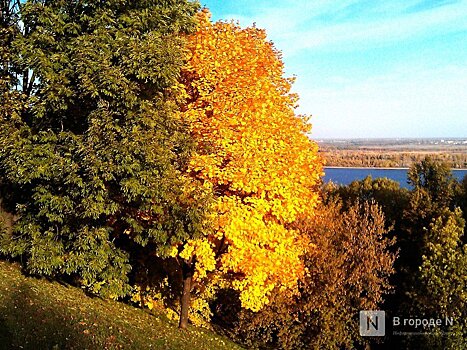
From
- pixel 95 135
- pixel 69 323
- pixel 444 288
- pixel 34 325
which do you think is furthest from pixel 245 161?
pixel 444 288

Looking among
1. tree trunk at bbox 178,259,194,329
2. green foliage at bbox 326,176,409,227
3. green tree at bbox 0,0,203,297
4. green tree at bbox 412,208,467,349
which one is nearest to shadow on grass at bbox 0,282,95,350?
green tree at bbox 0,0,203,297

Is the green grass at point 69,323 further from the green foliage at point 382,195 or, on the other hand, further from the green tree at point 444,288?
the green foliage at point 382,195

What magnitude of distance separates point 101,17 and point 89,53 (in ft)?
6.67

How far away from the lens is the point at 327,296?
20.1 metres

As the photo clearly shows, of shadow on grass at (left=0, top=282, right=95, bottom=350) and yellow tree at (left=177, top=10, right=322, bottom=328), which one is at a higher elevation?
yellow tree at (left=177, top=10, right=322, bottom=328)

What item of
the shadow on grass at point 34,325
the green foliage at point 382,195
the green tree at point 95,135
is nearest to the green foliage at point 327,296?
the green foliage at point 382,195

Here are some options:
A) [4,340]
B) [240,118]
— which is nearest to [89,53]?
[240,118]

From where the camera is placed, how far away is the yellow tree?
14953 millimetres

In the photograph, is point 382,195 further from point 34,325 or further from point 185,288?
point 34,325

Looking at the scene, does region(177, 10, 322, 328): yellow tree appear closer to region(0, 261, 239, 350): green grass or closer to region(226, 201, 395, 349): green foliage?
region(0, 261, 239, 350): green grass

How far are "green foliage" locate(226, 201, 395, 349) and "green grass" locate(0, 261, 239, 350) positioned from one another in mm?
3594

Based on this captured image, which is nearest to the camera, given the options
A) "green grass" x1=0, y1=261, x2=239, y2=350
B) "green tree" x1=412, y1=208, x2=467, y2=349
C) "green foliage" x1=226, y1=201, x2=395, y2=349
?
"green grass" x1=0, y1=261, x2=239, y2=350

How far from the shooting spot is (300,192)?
1655 centimetres

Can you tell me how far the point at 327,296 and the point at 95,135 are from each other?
13.0 metres
